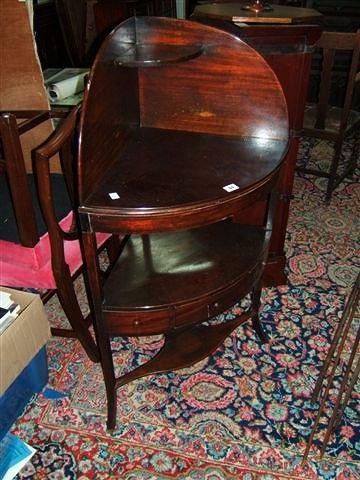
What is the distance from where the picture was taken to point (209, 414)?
1579 millimetres

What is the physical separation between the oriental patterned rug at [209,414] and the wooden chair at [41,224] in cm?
22

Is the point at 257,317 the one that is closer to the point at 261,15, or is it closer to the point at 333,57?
the point at 261,15

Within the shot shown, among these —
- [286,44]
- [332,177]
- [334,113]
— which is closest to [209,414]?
[286,44]

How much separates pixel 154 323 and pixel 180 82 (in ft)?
2.53

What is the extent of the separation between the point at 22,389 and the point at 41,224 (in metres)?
0.59

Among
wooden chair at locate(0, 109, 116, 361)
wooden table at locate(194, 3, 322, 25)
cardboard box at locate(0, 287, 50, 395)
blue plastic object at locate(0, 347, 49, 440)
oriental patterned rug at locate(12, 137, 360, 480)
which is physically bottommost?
oriental patterned rug at locate(12, 137, 360, 480)

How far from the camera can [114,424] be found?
153 centimetres

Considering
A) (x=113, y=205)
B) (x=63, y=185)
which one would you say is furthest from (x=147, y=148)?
(x=63, y=185)

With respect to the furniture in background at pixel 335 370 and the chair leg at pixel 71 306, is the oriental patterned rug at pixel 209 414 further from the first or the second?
the chair leg at pixel 71 306

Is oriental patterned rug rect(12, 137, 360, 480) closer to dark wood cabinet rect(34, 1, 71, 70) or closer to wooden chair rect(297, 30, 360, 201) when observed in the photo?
wooden chair rect(297, 30, 360, 201)

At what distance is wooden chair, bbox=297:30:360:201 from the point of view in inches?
90.5

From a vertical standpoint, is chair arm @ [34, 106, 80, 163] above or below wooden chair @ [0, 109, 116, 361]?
above

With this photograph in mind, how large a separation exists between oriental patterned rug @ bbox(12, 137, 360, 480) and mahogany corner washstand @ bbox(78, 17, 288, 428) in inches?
5.3

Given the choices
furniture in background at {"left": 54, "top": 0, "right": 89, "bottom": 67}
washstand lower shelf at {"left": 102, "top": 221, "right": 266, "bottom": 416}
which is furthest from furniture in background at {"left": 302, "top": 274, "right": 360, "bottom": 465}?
furniture in background at {"left": 54, "top": 0, "right": 89, "bottom": 67}
